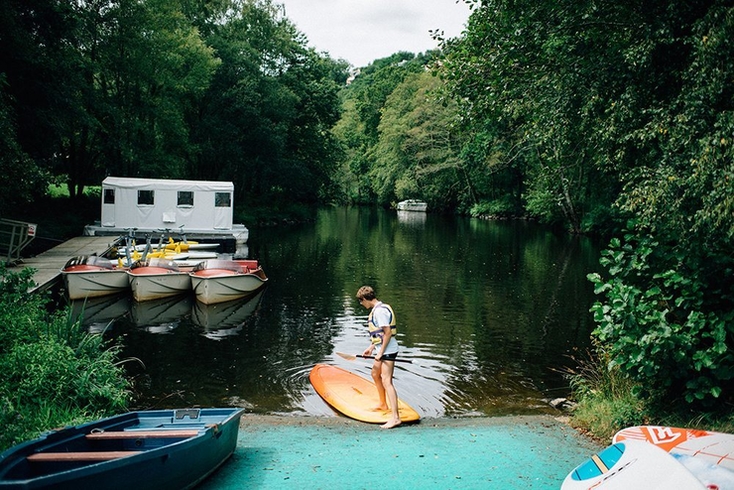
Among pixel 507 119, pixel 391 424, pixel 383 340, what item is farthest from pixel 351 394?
pixel 507 119

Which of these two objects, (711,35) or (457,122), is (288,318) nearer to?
(457,122)

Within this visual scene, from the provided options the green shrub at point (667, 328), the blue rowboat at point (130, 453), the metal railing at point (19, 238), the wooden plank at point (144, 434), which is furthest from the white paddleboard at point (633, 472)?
the metal railing at point (19, 238)

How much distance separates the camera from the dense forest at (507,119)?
616cm

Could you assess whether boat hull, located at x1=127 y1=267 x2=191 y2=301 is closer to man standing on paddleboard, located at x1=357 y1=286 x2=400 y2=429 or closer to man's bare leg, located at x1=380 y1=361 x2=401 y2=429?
man standing on paddleboard, located at x1=357 y1=286 x2=400 y2=429

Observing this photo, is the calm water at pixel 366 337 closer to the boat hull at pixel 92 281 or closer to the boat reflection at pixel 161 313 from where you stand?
the boat reflection at pixel 161 313

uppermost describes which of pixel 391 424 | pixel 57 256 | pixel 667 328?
pixel 667 328

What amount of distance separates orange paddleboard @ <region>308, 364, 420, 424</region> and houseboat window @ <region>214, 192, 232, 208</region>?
20.8 metres

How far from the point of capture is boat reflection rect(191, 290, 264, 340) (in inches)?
548

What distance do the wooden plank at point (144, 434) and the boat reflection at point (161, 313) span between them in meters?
8.89

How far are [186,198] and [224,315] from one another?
50.7ft

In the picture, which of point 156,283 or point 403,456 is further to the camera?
point 156,283

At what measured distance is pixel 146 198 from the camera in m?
28.7

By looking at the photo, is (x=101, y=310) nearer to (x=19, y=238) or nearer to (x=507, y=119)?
(x=19, y=238)

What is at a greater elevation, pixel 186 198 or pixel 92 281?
pixel 186 198
